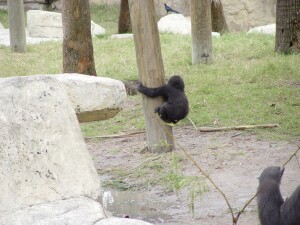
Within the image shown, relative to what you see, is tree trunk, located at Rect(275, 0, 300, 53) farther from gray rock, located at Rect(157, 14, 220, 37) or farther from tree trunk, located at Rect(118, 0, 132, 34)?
tree trunk, located at Rect(118, 0, 132, 34)

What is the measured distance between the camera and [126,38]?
16078mm

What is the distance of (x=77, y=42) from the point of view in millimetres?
11312

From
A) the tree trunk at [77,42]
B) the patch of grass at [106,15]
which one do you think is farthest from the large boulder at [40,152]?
the patch of grass at [106,15]

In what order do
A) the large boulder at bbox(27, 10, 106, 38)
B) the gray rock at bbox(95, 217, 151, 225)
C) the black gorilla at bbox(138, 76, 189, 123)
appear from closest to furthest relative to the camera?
the gray rock at bbox(95, 217, 151, 225), the black gorilla at bbox(138, 76, 189, 123), the large boulder at bbox(27, 10, 106, 38)

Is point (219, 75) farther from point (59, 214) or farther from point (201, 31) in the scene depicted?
point (59, 214)

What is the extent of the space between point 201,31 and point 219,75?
52.9 inches

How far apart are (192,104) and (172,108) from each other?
2.33 meters

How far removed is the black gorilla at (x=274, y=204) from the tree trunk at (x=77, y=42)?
6.88m

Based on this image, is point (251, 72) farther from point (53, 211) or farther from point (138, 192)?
point (53, 211)

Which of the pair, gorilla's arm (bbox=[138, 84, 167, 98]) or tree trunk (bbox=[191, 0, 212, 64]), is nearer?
gorilla's arm (bbox=[138, 84, 167, 98])

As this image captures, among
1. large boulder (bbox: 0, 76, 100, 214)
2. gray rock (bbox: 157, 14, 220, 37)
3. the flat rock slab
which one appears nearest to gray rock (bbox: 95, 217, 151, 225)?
large boulder (bbox: 0, 76, 100, 214)

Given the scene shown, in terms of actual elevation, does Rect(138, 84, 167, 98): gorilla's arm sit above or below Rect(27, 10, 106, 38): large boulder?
below

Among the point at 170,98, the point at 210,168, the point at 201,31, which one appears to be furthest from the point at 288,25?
the point at 210,168

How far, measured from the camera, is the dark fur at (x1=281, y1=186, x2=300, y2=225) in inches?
173
